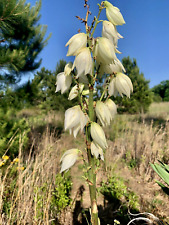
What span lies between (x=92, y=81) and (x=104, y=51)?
130 millimetres

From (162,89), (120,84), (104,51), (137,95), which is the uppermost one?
(162,89)

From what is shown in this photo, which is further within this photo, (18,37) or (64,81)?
(18,37)

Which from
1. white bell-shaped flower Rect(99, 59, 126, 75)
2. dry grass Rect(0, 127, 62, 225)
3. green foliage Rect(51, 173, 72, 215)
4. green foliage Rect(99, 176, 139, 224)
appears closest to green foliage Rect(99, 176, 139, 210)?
green foliage Rect(99, 176, 139, 224)

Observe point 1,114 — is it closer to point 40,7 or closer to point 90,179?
point 90,179

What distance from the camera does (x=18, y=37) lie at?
3.73m

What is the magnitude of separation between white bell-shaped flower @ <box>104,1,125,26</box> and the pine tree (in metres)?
2.51

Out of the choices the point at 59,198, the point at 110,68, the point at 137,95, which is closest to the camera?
the point at 110,68

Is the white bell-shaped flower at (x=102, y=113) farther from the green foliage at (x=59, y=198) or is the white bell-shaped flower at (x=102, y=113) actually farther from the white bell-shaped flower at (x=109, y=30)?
the green foliage at (x=59, y=198)

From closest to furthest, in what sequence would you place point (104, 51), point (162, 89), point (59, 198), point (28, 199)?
point (104, 51), point (28, 199), point (59, 198), point (162, 89)

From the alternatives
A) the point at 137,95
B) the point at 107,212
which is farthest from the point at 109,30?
the point at 137,95

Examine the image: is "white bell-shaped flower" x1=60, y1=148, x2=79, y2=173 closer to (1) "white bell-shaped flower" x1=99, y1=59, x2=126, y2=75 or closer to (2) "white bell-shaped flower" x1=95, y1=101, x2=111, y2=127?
(2) "white bell-shaped flower" x1=95, y1=101, x2=111, y2=127

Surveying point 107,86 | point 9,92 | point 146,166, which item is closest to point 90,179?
point 107,86

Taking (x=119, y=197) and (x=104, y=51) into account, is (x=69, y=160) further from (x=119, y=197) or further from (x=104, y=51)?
(x=119, y=197)

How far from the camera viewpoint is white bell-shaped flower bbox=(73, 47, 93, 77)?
685 mm
